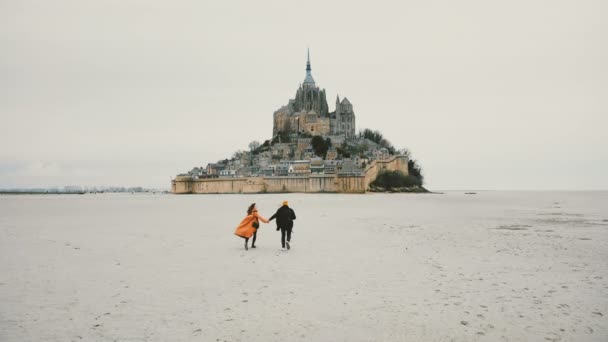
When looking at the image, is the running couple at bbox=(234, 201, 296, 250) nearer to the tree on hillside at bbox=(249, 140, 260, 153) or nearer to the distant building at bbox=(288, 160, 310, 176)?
the distant building at bbox=(288, 160, 310, 176)

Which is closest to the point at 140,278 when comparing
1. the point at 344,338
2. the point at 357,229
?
the point at 344,338

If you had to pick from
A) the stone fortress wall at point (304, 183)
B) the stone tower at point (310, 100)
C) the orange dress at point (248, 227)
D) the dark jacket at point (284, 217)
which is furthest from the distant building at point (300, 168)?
the dark jacket at point (284, 217)

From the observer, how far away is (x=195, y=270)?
35.7 feet

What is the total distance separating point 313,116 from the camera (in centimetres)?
13325

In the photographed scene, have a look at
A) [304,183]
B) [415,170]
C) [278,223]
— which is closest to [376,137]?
[415,170]

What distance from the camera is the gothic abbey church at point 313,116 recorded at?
132250 millimetres

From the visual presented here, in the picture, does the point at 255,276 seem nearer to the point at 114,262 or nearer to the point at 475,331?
the point at 114,262

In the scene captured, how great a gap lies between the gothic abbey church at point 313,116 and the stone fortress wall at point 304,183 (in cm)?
2590

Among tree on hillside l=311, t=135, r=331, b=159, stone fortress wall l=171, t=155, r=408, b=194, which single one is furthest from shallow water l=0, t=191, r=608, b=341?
tree on hillside l=311, t=135, r=331, b=159

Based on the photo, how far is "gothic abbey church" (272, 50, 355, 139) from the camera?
434 feet

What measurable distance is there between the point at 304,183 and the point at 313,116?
35223mm

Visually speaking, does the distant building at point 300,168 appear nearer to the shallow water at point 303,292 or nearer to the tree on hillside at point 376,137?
the tree on hillside at point 376,137

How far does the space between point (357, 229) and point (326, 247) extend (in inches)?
265

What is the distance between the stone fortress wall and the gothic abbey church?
1020 inches
